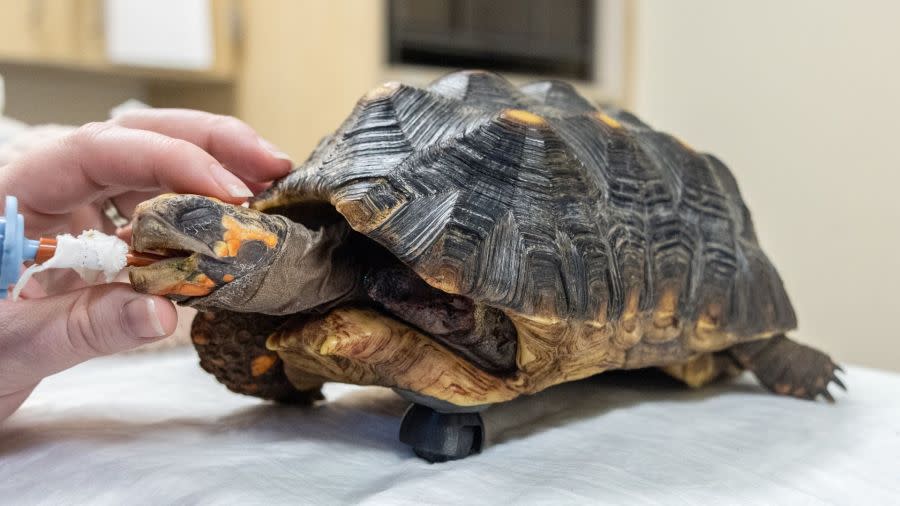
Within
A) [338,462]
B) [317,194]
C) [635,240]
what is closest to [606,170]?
[635,240]

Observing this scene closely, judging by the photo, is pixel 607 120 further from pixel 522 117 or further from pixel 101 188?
pixel 101 188

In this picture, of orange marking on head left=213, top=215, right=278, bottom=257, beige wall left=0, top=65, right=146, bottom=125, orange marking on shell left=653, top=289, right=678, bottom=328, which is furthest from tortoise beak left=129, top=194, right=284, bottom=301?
beige wall left=0, top=65, right=146, bottom=125

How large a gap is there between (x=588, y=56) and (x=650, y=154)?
83.4 inches

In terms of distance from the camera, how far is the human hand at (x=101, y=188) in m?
0.82

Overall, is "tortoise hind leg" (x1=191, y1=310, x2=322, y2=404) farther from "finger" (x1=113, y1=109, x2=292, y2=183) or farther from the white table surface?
"finger" (x1=113, y1=109, x2=292, y2=183)

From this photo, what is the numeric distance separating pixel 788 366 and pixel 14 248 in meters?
1.24

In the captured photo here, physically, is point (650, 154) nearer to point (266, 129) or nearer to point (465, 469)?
point (465, 469)

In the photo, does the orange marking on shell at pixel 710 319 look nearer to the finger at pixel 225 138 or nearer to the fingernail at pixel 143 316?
the finger at pixel 225 138

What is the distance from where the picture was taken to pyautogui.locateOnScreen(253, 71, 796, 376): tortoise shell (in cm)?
89

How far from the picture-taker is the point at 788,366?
1415 millimetres

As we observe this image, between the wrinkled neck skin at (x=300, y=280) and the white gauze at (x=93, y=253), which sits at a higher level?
the white gauze at (x=93, y=253)

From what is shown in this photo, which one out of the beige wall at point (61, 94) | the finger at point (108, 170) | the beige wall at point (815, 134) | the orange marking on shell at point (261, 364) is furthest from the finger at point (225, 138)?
the beige wall at point (61, 94)

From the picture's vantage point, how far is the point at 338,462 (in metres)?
0.95

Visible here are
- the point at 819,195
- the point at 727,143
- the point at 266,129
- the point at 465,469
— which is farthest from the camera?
the point at 266,129
